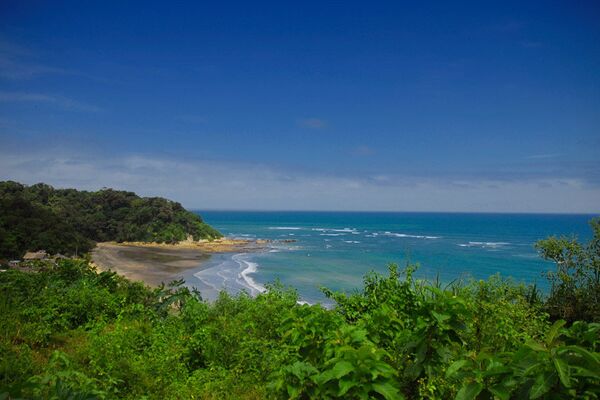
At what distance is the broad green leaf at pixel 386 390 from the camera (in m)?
2.52

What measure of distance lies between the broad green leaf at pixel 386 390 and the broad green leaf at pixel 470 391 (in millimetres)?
470

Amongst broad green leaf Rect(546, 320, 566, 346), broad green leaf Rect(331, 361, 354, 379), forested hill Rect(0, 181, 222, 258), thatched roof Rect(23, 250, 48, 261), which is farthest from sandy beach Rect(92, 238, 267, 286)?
broad green leaf Rect(546, 320, 566, 346)

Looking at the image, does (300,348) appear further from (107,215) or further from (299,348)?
(107,215)

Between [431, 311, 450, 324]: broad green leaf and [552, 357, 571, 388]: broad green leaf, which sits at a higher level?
[552, 357, 571, 388]: broad green leaf

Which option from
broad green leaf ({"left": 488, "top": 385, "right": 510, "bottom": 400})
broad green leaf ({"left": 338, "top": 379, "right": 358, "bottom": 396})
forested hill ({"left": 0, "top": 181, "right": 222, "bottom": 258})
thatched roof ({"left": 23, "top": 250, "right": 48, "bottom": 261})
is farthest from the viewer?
forested hill ({"left": 0, "top": 181, "right": 222, "bottom": 258})

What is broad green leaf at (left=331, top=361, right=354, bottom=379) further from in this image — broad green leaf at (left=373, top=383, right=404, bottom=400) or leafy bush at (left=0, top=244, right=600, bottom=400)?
broad green leaf at (left=373, top=383, right=404, bottom=400)

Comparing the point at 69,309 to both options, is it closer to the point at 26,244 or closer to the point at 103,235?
the point at 26,244

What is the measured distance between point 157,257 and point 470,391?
5176 centimetres

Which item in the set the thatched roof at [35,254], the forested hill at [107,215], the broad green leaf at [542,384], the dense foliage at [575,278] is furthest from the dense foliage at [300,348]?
the forested hill at [107,215]

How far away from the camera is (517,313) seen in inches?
238

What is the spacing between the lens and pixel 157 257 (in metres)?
49.8

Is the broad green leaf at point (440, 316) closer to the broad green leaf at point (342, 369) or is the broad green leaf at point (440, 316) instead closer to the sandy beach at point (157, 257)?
the broad green leaf at point (342, 369)

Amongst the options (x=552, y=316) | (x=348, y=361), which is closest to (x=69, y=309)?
(x=348, y=361)

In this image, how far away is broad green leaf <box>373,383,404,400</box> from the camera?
2519 mm
